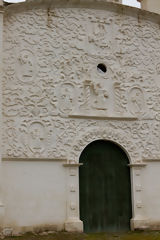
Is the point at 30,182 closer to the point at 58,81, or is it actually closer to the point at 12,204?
the point at 12,204

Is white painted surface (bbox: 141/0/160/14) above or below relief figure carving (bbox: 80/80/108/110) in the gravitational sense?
above

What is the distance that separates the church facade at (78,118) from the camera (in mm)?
11078

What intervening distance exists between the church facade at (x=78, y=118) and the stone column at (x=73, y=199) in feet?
0.08

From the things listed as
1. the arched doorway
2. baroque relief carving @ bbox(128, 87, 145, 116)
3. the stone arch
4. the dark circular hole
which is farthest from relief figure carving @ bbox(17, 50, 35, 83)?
baroque relief carving @ bbox(128, 87, 145, 116)

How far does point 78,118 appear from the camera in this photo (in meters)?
11.8

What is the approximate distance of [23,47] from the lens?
38.7ft

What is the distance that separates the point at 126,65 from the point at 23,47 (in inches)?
115

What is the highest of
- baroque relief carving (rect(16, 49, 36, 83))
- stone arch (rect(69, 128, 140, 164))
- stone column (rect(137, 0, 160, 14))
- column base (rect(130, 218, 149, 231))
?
stone column (rect(137, 0, 160, 14))

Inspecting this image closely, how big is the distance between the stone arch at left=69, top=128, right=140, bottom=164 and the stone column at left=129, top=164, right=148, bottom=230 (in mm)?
249

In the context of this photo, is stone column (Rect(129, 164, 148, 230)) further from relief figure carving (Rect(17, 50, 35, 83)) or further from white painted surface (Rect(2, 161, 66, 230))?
relief figure carving (Rect(17, 50, 35, 83))

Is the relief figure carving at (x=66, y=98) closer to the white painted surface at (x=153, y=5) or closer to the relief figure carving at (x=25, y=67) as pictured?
the relief figure carving at (x=25, y=67)

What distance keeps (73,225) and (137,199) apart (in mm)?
1905

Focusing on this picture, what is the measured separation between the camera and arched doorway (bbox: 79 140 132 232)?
1147cm

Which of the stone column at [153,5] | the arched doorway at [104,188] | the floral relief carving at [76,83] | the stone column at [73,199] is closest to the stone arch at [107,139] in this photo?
the floral relief carving at [76,83]
